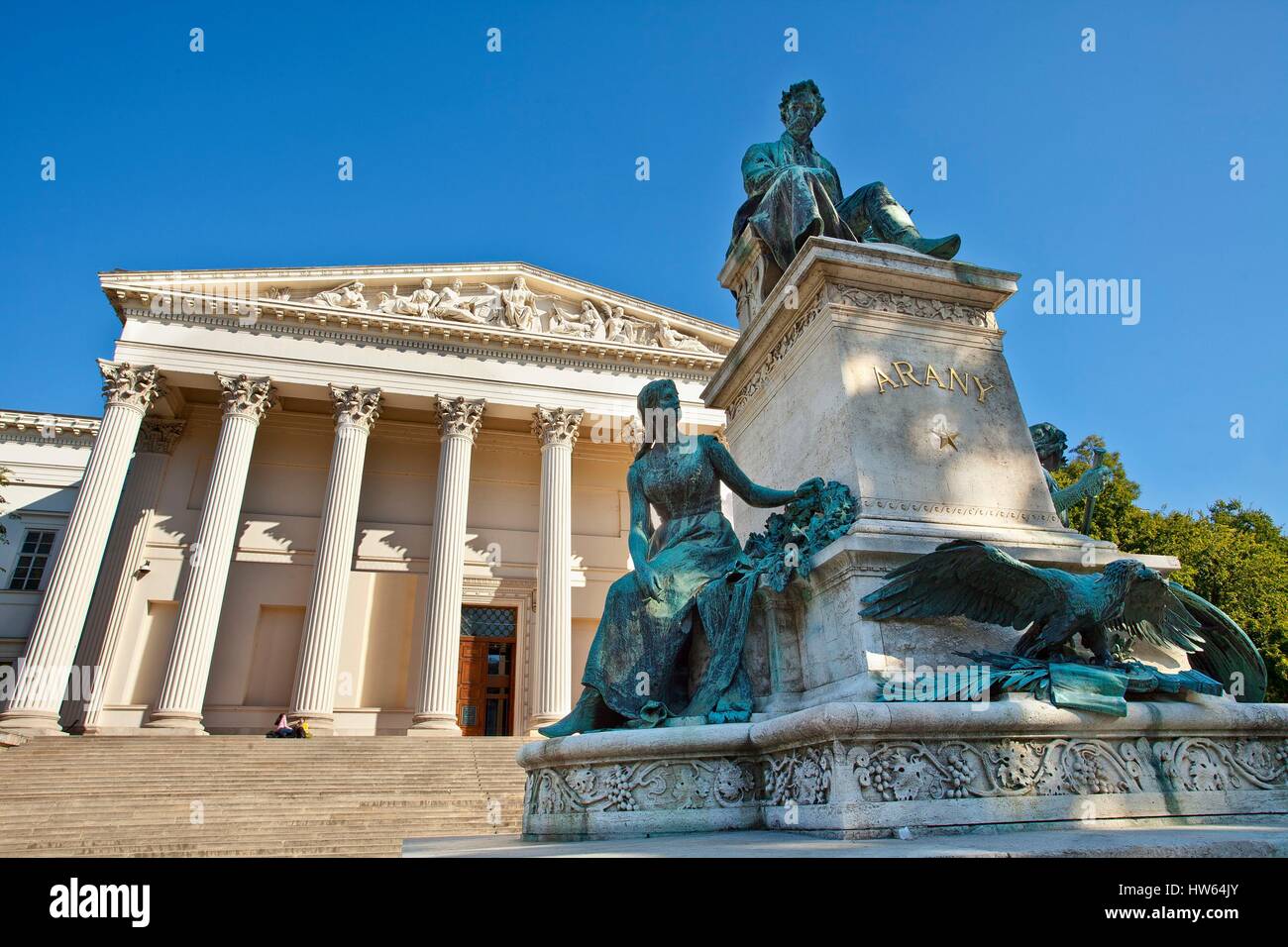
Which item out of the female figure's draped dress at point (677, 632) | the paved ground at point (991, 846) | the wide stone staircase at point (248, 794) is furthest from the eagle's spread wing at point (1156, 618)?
the wide stone staircase at point (248, 794)

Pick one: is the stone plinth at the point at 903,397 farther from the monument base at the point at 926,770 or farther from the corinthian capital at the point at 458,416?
the corinthian capital at the point at 458,416

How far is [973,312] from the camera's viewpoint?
18.7 ft

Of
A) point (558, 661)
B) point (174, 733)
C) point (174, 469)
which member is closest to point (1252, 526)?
point (558, 661)

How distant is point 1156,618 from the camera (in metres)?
4.16

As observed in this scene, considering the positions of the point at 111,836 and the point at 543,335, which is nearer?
the point at 111,836

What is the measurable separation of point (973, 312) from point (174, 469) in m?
28.3

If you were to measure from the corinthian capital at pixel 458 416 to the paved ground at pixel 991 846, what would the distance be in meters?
23.3

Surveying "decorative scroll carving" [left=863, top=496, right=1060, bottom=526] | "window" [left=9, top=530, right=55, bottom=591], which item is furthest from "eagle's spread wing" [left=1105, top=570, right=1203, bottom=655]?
"window" [left=9, top=530, right=55, bottom=591]

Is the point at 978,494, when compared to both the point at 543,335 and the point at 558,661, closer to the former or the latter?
the point at 558,661

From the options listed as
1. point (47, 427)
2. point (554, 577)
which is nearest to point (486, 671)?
point (554, 577)

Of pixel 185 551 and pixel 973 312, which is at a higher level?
pixel 185 551

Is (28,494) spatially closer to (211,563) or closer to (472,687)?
(211,563)
